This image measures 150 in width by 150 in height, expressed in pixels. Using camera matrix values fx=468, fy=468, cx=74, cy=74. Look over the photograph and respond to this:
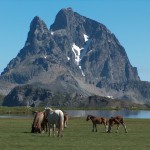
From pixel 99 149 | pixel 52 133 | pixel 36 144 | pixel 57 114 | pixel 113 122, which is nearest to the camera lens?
pixel 99 149

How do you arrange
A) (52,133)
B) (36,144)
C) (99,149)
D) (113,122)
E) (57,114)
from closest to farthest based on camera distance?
(99,149) → (36,144) → (57,114) → (52,133) → (113,122)

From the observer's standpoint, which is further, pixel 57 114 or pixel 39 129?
pixel 39 129

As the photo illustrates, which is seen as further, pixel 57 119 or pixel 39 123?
pixel 39 123

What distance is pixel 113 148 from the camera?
2859 cm

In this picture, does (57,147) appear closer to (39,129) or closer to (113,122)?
(39,129)

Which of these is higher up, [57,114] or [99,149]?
[57,114]

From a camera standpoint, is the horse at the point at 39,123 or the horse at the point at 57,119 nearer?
the horse at the point at 57,119

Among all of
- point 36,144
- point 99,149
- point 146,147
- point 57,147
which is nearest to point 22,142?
point 36,144

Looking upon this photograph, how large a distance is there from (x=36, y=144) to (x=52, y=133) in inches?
398

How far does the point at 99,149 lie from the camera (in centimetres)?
2794

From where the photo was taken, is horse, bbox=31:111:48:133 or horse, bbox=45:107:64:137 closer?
horse, bbox=45:107:64:137

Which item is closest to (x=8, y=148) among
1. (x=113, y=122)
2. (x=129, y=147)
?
(x=129, y=147)

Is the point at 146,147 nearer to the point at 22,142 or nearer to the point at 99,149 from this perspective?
the point at 99,149

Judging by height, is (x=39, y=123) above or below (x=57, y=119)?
below
